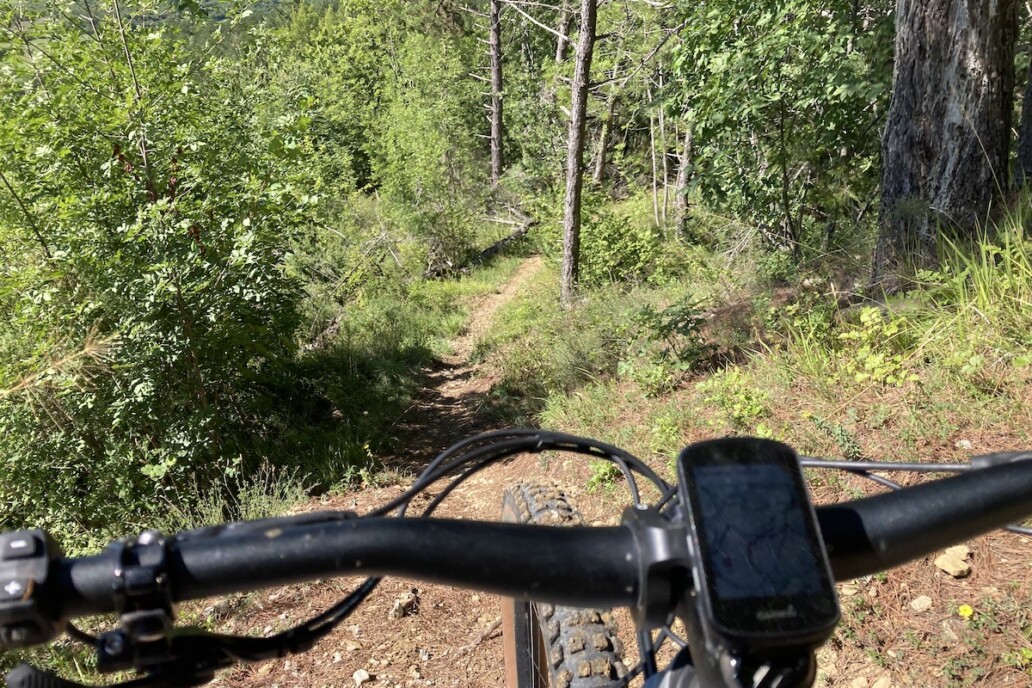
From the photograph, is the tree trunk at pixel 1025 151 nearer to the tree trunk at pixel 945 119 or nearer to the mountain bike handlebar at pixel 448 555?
the tree trunk at pixel 945 119

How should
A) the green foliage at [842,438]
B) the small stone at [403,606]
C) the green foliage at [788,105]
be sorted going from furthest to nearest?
the green foliage at [788,105] → the small stone at [403,606] → the green foliage at [842,438]

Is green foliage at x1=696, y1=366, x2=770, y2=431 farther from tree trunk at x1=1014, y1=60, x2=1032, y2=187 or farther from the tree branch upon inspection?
the tree branch

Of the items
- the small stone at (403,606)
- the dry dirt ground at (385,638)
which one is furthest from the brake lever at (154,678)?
the small stone at (403,606)

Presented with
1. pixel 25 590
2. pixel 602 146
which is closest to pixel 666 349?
pixel 25 590

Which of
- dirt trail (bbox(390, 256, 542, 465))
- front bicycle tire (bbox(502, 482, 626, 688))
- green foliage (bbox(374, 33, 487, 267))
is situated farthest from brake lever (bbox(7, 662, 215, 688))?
green foliage (bbox(374, 33, 487, 267))

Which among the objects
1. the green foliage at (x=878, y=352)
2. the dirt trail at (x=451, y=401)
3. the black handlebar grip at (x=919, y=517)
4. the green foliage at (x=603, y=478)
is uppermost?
the black handlebar grip at (x=919, y=517)

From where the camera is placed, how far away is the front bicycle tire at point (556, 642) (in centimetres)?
255

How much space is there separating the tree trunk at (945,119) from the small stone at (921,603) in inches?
108

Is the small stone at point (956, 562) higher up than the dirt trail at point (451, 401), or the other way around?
the small stone at point (956, 562)

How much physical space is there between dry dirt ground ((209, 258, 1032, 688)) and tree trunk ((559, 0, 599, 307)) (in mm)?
4847

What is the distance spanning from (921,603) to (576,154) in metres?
8.86

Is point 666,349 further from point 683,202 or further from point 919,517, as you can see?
point 683,202

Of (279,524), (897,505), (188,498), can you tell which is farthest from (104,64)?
(897,505)

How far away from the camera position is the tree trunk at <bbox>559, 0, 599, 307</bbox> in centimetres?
1008
